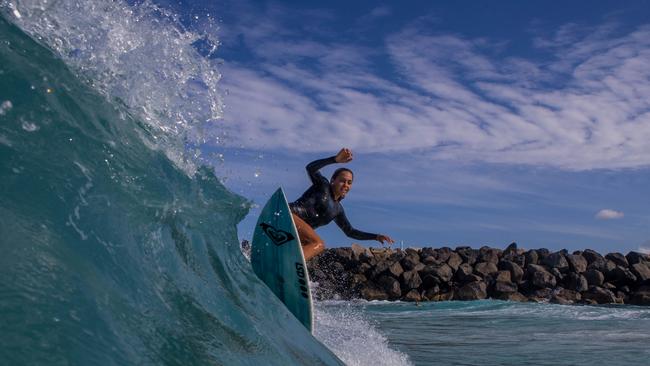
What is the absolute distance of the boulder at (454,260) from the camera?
24719mm

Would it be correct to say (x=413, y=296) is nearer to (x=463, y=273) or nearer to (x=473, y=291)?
(x=473, y=291)

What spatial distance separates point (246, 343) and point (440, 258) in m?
22.9

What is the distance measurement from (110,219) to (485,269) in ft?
75.0

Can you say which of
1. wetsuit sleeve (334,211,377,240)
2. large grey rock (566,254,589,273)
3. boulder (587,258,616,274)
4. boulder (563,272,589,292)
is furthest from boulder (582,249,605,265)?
wetsuit sleeve (334,211,377,240)

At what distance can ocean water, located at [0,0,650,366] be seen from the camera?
2.19m

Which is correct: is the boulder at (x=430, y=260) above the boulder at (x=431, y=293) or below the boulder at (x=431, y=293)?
above

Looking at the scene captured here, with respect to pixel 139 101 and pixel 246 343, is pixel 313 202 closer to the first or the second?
pixel 139 101

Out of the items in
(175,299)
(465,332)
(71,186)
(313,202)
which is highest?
(313,202)

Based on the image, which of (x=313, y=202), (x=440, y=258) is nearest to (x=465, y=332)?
(x=313, y=202)

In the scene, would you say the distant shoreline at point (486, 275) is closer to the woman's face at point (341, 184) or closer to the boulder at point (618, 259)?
the boulder at point (618, 259)

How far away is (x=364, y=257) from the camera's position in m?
25.9

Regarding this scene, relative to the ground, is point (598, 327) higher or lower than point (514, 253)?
lower

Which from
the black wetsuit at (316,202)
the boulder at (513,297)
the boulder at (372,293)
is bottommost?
the boulder at (372,293)

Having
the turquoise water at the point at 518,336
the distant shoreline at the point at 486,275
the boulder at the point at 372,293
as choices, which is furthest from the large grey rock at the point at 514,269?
the turquoise water at the point at 518,336
